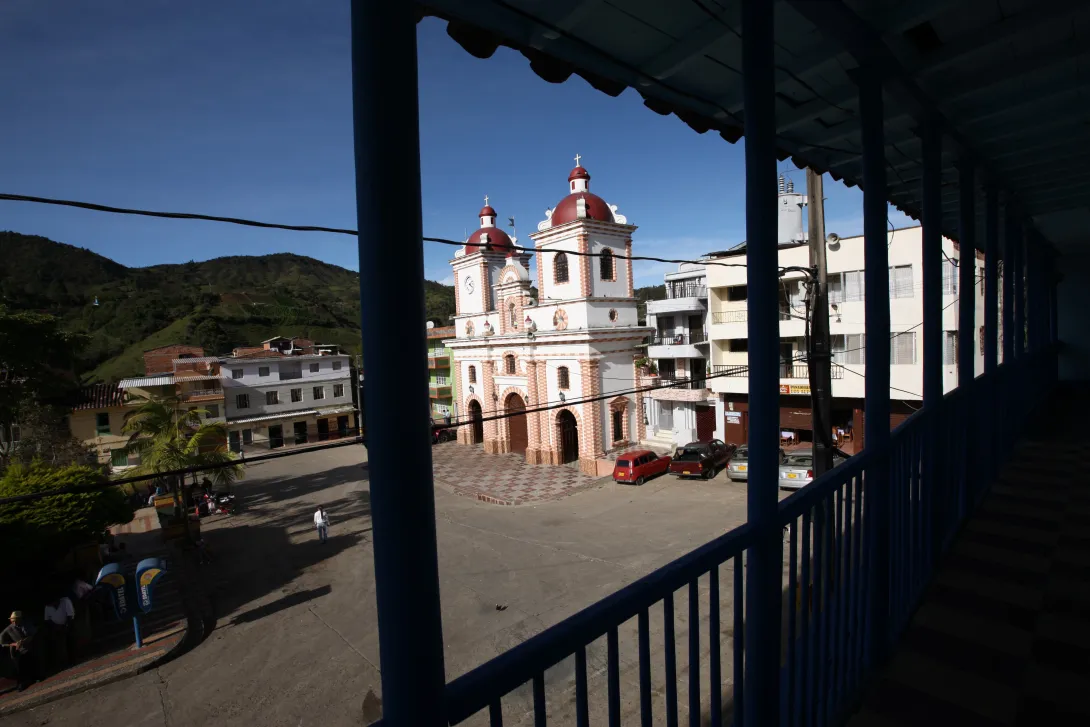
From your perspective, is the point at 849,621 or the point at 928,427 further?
the point at 928,427

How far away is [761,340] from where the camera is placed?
66.3 inches

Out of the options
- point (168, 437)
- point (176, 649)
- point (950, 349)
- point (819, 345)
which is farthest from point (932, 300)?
point (950, 349)

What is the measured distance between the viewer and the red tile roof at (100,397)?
21281mm

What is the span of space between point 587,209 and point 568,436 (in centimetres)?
775

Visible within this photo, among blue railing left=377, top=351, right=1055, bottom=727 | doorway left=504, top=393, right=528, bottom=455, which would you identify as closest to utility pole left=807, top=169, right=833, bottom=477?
blue railing left=377, top=351, right=1055, bottom=727

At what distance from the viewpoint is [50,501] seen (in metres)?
9.18

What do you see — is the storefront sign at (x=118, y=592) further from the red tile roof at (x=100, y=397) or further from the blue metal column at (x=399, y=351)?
the red tile roof at (x=100, y=397)

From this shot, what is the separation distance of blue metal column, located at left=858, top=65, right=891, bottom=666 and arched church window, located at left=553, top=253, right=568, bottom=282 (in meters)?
16.6

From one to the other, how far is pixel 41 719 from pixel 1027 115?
11.2 m

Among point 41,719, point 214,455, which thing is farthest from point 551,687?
point 214,455

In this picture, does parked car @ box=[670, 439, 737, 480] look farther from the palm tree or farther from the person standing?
the person standing

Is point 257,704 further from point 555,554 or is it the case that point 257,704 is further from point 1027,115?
point 1027,115

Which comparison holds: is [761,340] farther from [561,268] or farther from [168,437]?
[561,268]

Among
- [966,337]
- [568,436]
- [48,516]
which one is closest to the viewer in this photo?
[966,337]
